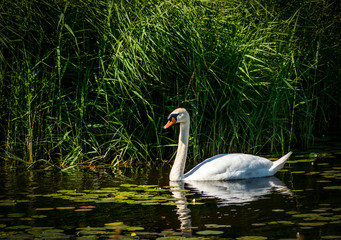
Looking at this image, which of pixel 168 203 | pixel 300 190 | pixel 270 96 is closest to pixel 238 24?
pixel 270 96

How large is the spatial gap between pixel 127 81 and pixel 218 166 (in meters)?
1.83

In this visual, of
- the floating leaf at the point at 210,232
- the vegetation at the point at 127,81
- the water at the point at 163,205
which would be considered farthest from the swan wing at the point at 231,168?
the floating leaf at the point at 210,232

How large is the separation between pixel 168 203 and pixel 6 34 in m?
3.93

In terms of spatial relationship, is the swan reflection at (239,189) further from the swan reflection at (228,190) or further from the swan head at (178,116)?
the swan head at (178,116)

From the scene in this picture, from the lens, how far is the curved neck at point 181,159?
7953mm

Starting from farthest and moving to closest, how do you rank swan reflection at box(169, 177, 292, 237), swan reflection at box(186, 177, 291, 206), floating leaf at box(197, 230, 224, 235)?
swan reflection at box(186, 177, 291, 206)
swan reflection at box(169, 177, 292, 237)
floating leaf at box(197, 230, 224, 235)

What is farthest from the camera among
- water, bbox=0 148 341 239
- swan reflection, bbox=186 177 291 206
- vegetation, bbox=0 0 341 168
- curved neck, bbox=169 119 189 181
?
vegetation, bbox=0 0 341 168

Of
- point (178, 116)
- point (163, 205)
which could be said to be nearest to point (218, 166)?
point (178, 116)

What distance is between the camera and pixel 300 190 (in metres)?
7.05

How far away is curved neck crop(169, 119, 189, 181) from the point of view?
7.95 m

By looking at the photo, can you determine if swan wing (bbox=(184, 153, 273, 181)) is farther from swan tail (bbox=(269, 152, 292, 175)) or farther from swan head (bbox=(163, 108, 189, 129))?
swan head (bbox=(163, 108, 189, 129))

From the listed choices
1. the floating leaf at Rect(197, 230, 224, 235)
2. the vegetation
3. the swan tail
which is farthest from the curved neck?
the floating leaf at Rect(197, 230, 224, 235)

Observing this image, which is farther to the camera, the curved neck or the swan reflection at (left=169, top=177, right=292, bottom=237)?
the curved neck

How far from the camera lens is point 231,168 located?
8.10 m
